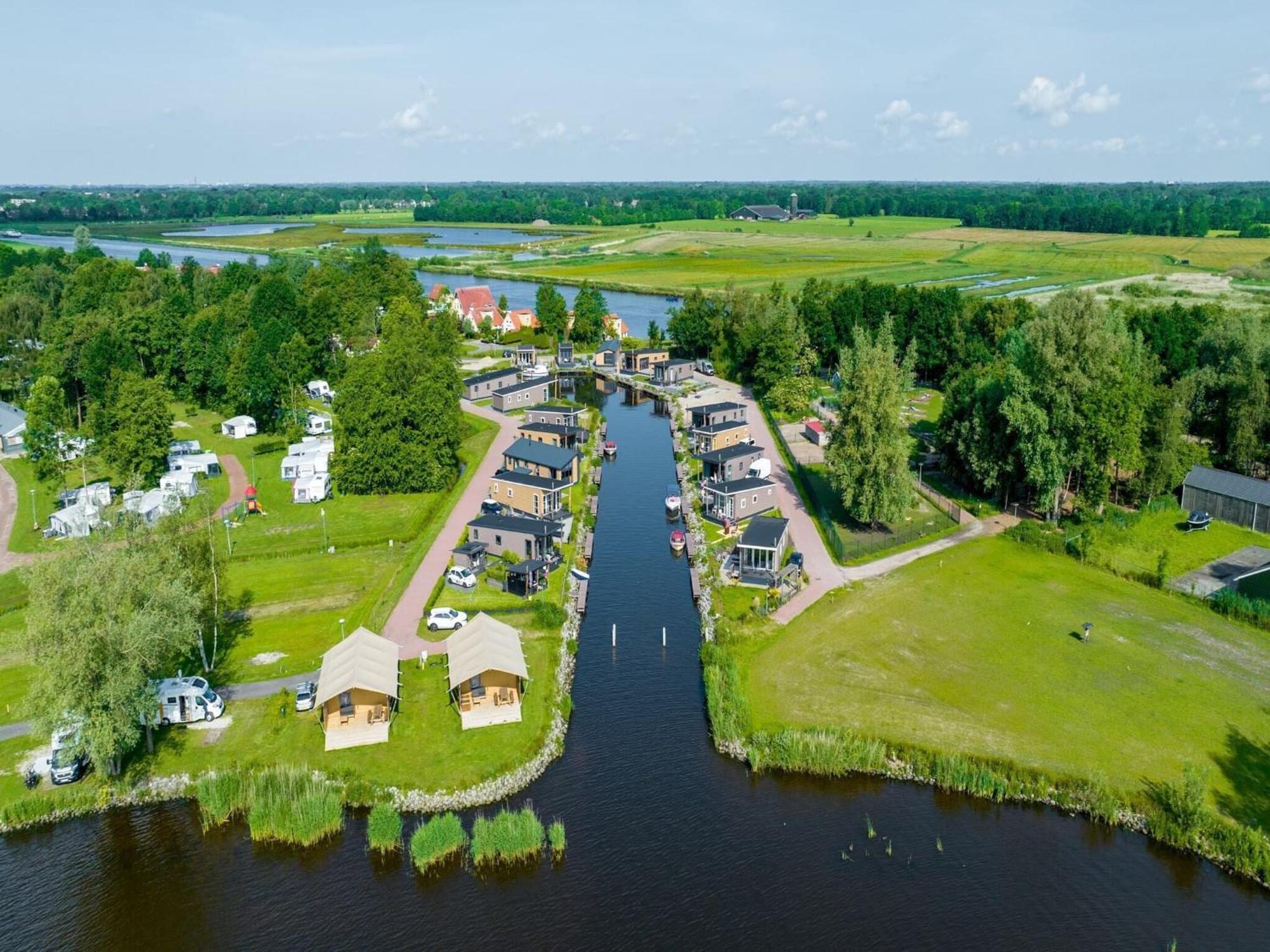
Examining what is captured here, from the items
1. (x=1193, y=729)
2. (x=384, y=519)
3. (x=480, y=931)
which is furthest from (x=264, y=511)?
(x=1193, y=729)

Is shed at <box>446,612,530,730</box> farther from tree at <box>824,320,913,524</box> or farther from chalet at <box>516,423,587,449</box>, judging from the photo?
chalet at <box>516,423,587,449</box>

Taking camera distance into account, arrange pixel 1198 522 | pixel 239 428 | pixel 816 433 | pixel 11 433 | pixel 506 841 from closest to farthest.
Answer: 1. pixel 506 841
2. pixel 1198 522
3. pixel 11 433
4. pixel 816 433
5. pixel 239 428

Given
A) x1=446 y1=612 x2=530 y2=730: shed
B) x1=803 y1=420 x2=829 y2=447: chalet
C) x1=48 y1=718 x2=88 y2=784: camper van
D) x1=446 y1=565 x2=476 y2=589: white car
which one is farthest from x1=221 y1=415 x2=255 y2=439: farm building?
x1=446 y1=612 x2=530 y2=730: shed

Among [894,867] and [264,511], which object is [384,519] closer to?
[264,511]

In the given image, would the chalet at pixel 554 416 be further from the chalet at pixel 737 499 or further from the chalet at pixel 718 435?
the chalet at pixel 737 499

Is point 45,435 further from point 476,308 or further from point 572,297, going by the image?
point 572,297

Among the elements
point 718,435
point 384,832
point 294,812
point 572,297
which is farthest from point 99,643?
point 572,297

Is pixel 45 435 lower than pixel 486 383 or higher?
lower

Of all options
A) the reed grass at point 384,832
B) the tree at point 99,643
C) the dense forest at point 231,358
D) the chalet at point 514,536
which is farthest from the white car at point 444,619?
the dense forest at point 231,358
